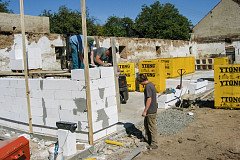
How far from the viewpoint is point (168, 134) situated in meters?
7.66

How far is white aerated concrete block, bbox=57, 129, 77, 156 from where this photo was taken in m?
6.05

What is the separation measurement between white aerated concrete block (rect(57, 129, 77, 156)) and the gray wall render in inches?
444

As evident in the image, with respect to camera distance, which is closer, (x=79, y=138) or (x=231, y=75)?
(x=79, y=138)

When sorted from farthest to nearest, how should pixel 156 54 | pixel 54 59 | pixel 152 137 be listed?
pixel 156 54
pixel 54 59
pixel 152 137

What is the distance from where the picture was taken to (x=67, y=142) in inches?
237

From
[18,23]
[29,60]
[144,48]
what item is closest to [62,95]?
[29,60]

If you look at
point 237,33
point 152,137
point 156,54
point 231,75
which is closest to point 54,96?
point 152,137

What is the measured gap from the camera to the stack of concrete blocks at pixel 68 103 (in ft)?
22.1

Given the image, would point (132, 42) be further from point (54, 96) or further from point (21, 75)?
point (54, 96)

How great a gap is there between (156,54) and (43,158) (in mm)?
23154

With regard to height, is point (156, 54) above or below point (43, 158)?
above

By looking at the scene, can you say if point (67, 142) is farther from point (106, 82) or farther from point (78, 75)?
point (106, 82)

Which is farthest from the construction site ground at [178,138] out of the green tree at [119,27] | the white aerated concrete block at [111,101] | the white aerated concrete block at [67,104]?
the green tree at [119,27]

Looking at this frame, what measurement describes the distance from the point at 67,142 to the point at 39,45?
11008mm
